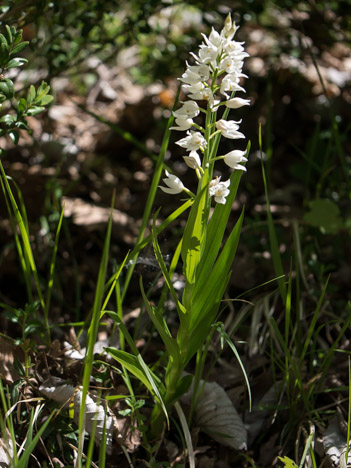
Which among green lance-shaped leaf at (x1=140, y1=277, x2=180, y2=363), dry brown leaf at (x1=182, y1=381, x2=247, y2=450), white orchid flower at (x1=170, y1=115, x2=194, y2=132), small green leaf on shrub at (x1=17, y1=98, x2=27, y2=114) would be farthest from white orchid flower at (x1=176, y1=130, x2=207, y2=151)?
dry brown leaf at (x1=182, y1=381, x2=247, y2=450)

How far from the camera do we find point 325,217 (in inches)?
88.4

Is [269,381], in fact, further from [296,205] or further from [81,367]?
[296,205]

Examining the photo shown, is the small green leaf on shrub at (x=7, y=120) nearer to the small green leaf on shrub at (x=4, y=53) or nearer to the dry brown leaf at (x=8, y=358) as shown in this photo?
the small green leaf on shrub at (x=4, y=53)

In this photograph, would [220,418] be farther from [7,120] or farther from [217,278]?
[7,120]

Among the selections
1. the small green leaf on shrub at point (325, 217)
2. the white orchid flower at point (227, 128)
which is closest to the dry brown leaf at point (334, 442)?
the small green leaf on shrub at point (325, 217)

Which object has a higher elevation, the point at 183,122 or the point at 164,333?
the point at 183,122

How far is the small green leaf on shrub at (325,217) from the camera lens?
2.23 metres

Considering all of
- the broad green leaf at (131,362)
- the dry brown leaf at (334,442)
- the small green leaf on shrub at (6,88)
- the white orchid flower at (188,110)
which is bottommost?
the dry brown leaf at (334,442)

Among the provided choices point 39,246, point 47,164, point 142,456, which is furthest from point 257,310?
point 47,164

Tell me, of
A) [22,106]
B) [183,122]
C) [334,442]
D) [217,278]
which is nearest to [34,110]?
[22,106]

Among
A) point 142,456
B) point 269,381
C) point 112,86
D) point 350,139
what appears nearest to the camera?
point 142,456

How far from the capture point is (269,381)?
75.8 inches

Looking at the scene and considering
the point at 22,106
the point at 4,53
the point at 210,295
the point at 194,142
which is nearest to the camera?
the point at 194,142

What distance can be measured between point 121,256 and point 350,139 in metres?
1.62
